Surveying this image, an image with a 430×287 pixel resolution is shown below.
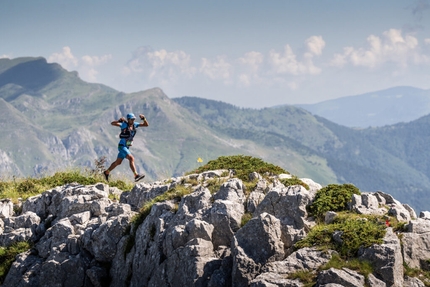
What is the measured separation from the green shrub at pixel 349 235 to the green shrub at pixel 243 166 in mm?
5858

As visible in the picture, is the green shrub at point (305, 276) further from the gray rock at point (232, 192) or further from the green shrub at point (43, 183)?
the green shrub at point (43, 183)

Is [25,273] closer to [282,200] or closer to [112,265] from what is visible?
[112,265]

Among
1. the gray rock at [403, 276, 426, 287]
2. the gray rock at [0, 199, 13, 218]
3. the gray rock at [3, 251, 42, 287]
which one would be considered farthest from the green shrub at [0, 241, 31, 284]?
the gray rock at [403, 276, 426, 287]

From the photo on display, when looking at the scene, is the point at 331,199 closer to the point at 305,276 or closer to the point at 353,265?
the point at 353,265

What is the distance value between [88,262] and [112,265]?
1072 millimetres

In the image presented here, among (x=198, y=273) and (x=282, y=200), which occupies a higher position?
(x=282, y=200)

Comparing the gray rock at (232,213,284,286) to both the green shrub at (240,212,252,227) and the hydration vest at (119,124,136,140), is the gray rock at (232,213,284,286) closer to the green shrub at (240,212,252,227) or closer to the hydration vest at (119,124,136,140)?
the green shrub at (240,212,252,227)

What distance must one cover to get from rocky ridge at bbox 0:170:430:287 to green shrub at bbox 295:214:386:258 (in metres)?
0.24

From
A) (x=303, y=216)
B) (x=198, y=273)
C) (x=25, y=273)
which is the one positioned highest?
(x=303, y=216)

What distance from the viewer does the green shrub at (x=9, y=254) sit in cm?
1842

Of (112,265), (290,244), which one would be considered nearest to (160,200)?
(112,265)

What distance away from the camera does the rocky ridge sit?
13.3 meters

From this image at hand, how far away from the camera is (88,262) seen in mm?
18000

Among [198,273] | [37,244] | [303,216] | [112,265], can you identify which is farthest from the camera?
[37,244]
